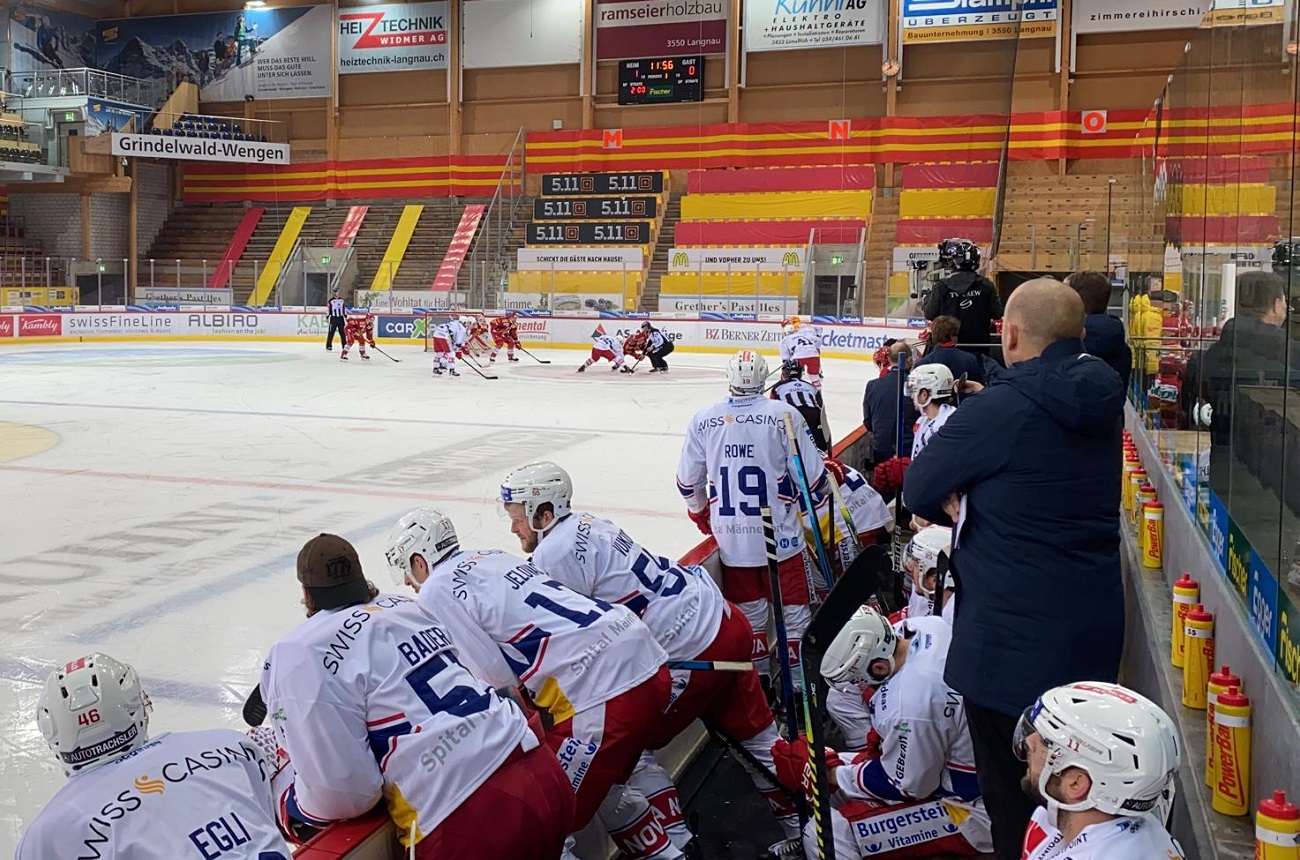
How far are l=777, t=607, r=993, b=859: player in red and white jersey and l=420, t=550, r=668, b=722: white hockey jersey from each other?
0.52 m

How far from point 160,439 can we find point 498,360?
32.3ft

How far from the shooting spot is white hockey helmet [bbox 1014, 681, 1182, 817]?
1743 mm

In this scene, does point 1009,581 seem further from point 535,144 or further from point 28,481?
point 535,144

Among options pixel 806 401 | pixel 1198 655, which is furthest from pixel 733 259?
pixel 1198 655

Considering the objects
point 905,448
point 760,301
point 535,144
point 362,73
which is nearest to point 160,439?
point 905,448

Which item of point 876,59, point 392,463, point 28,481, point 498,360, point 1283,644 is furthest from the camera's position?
point 876,59

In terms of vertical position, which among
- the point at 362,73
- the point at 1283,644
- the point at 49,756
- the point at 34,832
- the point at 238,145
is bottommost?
the point at 49,756

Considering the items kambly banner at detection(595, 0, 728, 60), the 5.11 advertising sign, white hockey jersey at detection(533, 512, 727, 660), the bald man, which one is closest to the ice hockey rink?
white hockey jersey at detection(533, 512, 727, 660)

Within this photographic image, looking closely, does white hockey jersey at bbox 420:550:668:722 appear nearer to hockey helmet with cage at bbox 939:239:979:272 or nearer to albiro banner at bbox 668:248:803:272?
hockey helmet with cage at bbox 939:239:979:272

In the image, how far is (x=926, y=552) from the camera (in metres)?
4.00

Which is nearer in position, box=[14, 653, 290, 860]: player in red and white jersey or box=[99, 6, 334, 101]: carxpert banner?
box=[14, 653, 290, 860]: player in red and white jersey

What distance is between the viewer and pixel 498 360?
20516 millimetres

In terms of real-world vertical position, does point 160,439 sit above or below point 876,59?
below

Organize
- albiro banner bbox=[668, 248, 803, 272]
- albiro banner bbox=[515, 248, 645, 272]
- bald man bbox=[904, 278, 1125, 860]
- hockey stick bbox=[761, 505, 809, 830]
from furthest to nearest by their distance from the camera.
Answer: albiro banner bbox=[515, 248, 645, 272]
albiro banner bbox=[668, 248, 803, 272]
hockey stick bbox=[761, 505, 809, 830]
bald man bbox=[904, 278, 1125, 860]
